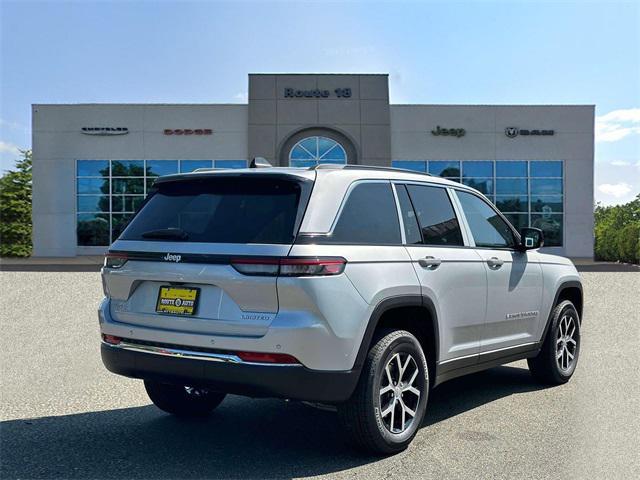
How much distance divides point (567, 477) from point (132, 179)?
99.3 ft

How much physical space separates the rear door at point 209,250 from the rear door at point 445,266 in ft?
3.46

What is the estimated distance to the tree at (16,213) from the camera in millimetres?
32094

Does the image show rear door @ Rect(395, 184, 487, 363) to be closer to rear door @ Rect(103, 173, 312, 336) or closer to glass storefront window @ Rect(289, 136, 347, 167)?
rear door @ Rect(103, 173, 312, 336)

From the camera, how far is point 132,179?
1258 inches

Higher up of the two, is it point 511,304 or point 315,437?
point 511,304

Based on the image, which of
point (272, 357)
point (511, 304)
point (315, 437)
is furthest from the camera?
point (511, 304)

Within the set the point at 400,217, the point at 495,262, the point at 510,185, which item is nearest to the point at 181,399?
the point at 400,217

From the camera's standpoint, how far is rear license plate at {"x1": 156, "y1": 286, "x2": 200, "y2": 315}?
4.09 metres

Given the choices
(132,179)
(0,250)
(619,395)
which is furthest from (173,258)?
(0,250)

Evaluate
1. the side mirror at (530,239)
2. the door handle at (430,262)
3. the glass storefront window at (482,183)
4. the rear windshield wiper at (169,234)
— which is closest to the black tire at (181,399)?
the rear windshield wiper at (169,234)

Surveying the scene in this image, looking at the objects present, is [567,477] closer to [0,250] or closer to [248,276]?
[248,276]

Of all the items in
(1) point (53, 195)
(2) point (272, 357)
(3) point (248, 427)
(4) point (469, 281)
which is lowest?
(3) point (248, 427)

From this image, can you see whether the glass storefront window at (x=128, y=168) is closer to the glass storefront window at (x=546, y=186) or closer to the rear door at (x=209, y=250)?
the glass storefront window at (x=546, y=186)

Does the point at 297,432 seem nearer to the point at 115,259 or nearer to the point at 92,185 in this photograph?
the point at 115,259
